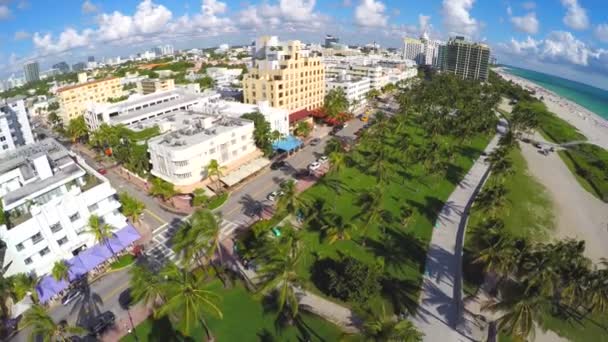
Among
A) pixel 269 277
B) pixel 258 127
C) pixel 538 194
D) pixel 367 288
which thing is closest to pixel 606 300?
pixel 367 288

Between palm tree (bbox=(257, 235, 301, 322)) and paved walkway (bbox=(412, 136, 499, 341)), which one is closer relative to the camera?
palm tree (bbox=(257, 235, 301, 322))

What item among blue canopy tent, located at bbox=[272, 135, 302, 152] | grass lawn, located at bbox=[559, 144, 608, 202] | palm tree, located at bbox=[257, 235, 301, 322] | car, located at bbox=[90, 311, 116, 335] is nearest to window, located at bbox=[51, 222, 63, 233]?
car, located at bbox=[90, 311, 116, 335]

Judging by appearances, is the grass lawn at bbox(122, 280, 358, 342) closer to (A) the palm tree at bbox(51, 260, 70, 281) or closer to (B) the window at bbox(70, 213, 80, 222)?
(A) the palm tree at bbox(51, 260, 70, 281)

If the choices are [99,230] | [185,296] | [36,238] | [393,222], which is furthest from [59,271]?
[393,222]

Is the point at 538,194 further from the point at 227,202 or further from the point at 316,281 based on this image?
the point at 227,202

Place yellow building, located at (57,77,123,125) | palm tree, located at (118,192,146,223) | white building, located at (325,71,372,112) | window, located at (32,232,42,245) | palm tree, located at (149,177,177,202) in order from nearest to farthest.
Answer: window, located at (32,232,42,245), palm tree, located at (118,192,146,223), palm tree, located at (149,177,177,202), yellow building, located at (57,77,123,125), white building, located at (325,71,372,112)

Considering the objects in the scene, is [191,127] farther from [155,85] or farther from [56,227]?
[155,85]
